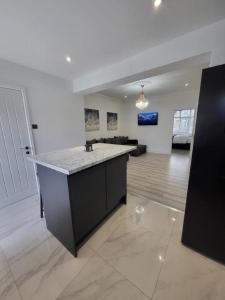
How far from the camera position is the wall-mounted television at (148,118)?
6218 mm

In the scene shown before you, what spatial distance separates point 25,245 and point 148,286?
4.88 ft

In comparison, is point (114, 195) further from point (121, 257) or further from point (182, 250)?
point (182, 250)

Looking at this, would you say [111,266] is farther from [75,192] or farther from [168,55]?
[168,55]

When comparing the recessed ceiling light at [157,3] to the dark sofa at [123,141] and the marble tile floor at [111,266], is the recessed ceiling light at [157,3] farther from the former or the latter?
the dark sofa at [123,141]

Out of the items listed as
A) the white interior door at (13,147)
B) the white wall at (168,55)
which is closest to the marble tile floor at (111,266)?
the white interior door at (13,147)

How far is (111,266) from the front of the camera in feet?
4.44

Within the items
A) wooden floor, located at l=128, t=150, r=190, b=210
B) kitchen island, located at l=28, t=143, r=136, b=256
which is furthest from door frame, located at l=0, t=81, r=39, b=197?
wooden floor, located at l=128, t=150, r=190, b=210

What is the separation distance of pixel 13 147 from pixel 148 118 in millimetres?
5608

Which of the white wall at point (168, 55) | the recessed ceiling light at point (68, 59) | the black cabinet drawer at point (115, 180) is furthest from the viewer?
the recessed ceiling light at point (68, 59)

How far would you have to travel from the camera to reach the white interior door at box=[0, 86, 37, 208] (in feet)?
7.61

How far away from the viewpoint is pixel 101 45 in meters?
1.94

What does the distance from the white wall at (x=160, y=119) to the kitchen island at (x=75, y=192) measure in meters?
4.94

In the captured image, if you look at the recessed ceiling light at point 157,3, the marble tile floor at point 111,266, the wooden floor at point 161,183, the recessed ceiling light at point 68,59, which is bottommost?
the marble tile floor at point 111,266

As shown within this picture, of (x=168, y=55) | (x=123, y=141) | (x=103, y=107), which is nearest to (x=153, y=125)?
(x=123, y=141)
